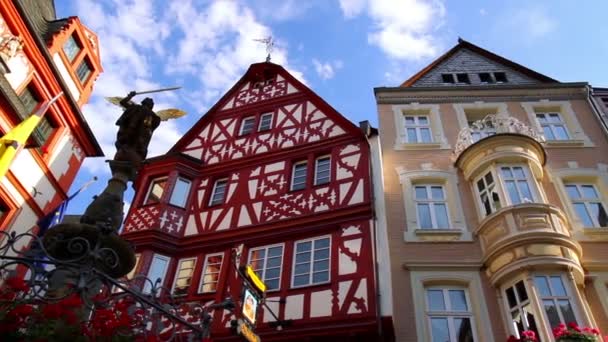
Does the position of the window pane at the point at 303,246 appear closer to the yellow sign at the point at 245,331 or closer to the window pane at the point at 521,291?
the yellow sign at the point at 245,331

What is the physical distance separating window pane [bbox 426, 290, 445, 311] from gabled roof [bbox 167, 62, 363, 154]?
19.2ft

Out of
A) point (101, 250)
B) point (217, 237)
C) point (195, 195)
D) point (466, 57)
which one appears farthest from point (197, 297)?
point (466, 57)

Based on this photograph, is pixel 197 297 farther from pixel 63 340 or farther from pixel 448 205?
pixel 63 340

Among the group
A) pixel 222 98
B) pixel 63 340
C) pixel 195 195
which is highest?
pixel 222 98

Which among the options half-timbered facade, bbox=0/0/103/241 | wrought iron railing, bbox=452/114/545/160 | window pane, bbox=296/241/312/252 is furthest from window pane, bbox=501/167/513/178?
half-timbered facade, bbox=0/0/103/241

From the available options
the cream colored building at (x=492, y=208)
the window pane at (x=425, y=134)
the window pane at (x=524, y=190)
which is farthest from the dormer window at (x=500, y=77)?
the window pane at (x=524, y=190)

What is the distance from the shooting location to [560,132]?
14.8m

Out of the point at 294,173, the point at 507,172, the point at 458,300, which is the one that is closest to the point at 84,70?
the point at 294,173

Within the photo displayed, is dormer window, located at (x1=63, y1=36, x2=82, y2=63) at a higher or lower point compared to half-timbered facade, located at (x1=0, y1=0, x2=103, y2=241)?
higher

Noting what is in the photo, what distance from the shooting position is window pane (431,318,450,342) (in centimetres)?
1031

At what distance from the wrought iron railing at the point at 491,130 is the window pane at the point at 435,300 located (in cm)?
430

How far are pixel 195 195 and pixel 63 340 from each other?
1149 cm

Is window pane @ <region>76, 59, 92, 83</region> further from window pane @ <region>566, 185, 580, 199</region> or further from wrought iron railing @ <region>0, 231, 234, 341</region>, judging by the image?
window pane @ <region>566, 185, 580, 199</region>

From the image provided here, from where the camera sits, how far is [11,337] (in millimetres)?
4453
